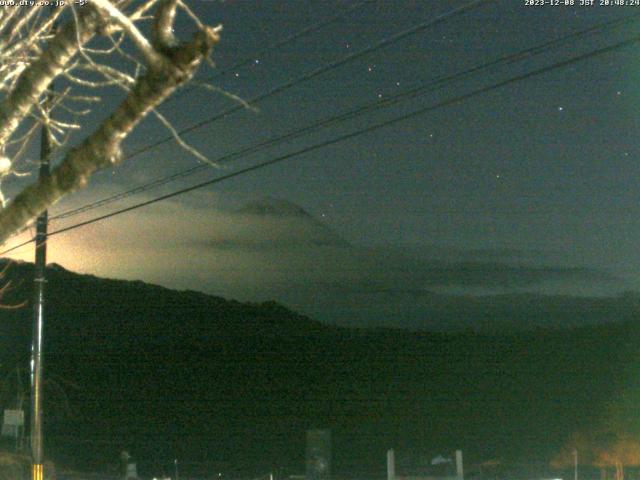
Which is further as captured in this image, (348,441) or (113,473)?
(348,441)

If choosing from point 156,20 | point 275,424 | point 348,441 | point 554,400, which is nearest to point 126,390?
point 275,424

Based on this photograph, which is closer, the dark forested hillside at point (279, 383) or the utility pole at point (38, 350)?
the utility pole at point (38, 350)

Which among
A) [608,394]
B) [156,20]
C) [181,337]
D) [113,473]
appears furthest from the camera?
[181,337]

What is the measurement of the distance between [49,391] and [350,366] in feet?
93.6

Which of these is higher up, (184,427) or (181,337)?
(181,337)

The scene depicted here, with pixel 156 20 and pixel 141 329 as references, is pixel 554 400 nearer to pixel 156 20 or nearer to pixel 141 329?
pixel 141 329

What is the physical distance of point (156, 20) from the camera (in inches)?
200

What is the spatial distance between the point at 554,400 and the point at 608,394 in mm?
5995

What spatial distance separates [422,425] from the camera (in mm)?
62875

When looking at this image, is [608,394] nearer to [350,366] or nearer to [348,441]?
[348,441]

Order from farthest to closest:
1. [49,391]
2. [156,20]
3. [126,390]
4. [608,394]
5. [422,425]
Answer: [126,390] < [422,425] < [49,391] < [608,394] < [156,20]

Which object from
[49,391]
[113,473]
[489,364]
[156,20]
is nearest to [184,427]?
[49,391]

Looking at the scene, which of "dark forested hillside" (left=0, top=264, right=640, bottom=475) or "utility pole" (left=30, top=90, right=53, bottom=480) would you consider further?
"dark forested hillside" (left=0, top=264, right=640, bottom=475)

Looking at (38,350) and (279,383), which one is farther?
(279,383)
